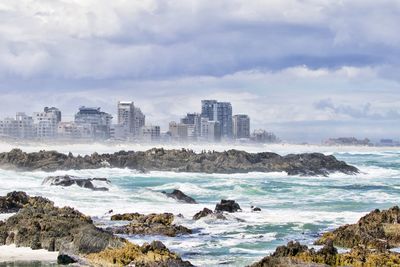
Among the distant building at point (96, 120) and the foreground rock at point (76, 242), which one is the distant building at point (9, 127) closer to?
the distant building at point (96, 120)

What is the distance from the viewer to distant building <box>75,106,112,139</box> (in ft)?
536

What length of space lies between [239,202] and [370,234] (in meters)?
15.4

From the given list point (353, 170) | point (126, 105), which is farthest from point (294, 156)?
point (126, 105)

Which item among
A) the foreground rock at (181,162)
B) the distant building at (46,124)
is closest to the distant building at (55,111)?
the distant building at (46,124)

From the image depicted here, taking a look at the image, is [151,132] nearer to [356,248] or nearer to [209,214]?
[209,214]

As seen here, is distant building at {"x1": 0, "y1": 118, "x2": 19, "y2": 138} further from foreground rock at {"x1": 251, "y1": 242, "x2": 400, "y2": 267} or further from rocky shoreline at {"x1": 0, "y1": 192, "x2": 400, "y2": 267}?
foreground rock at {"x1": 251, "y1": 242, "x2": 400, "y2": 267}

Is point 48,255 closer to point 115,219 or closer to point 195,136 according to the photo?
point 115,219

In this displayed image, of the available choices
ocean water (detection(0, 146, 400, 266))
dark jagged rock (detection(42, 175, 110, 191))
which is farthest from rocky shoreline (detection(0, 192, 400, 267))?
dark jagged rock (detection(42, 175, 110, 191))

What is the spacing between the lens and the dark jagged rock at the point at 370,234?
19844 millimetres

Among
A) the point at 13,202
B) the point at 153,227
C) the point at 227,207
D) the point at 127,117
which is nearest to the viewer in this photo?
the point at 153,227

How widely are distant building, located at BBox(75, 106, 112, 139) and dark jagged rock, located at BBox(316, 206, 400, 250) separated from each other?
141215 millimetres

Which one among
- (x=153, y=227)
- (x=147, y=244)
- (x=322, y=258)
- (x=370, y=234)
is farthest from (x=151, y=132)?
(x=322, y=258)

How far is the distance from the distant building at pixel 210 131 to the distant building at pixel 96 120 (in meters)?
23.1

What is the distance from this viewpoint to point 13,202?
94.5 feet
